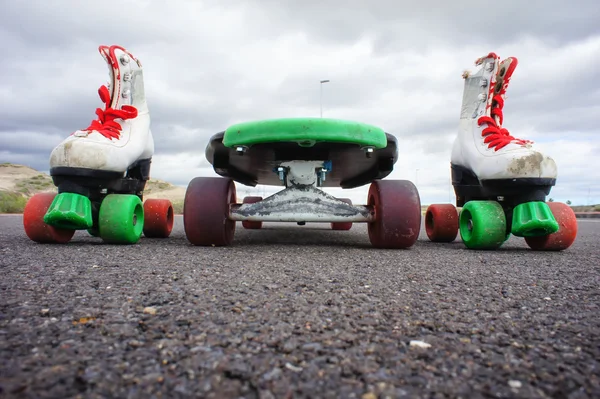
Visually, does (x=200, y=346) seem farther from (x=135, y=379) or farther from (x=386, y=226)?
(x=386, y=226)

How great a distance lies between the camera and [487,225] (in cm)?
226

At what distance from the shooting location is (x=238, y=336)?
72cm

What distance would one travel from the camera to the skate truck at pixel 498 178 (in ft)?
7.23

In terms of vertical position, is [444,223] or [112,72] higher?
[112,72]

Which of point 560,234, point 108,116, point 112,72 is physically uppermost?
point 112,72

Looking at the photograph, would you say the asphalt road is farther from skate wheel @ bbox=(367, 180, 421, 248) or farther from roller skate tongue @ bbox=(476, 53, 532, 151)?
roller skate tongue @ bbox=(476, 53, 532, 151)

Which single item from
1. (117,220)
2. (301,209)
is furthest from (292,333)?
(117,220)

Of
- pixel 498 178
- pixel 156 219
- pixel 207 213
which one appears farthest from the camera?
pixel 156 219

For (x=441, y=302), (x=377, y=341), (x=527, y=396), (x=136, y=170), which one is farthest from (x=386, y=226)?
(x=136, y=170)

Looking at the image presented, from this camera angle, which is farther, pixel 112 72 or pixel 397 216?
pixel 112 72

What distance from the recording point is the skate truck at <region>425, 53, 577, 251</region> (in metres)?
2.20

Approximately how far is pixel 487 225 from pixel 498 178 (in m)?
0.31

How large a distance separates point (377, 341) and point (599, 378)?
0.36 metres

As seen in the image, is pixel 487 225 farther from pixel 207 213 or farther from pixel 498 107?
pixel 207 213
